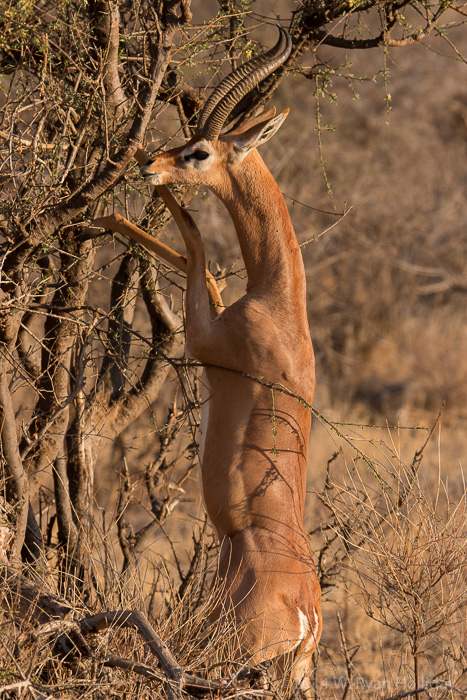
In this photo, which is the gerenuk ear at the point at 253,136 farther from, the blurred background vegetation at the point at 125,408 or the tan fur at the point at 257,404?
the blurred background vegetation at the point at 125,408

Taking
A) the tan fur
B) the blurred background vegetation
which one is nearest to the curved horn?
the blurred background vegetation

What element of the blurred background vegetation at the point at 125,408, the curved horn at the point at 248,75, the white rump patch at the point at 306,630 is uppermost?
the curved horn at the point at 248,75

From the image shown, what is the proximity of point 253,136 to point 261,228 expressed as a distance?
62 centimetres

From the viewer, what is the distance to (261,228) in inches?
A: 223

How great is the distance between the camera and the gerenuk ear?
5398 millimetres

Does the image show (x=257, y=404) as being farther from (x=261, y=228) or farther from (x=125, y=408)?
(x=125, y=408)

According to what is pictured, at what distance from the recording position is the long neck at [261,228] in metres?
5.62

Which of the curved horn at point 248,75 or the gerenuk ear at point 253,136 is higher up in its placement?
the curved horn at point 248,75

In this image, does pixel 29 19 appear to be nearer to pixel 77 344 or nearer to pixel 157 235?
pixel 157 235

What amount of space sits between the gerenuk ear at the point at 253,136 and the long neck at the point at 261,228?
94mm

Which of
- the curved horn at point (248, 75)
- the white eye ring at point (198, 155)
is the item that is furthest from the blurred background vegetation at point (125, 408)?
the white eye ring at point (198, 155)

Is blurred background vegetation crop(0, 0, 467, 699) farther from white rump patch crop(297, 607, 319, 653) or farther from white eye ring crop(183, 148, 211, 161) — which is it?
white eye ring crop(183, 148, 211, 161)

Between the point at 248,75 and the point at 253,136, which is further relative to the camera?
the point at 253,136

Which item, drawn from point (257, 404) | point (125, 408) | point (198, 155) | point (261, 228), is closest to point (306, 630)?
point (257, 404)
